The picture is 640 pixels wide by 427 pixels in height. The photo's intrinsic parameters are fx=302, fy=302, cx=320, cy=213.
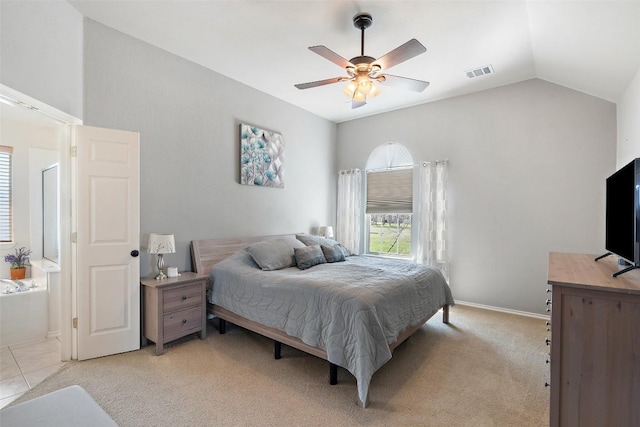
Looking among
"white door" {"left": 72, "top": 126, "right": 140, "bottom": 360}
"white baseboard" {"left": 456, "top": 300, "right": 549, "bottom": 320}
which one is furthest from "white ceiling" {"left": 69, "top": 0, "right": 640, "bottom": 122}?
"white baseboard" {"left": 456, "top": 300, "right": 549, "bottom": 320}

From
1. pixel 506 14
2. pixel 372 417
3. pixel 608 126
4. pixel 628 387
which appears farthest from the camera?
pixel 608 126

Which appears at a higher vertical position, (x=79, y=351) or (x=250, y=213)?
(x=250, y=213)

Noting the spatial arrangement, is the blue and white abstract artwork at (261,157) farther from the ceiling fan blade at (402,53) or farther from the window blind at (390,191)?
the ceiling fan blade at (402,53)

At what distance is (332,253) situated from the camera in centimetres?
402

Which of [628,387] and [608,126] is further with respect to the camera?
[608,126]

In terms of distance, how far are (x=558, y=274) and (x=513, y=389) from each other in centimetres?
126

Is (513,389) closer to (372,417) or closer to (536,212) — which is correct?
(372,417)

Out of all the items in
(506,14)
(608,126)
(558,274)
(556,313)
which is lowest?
(556,313)

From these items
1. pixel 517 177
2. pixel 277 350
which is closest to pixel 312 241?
pixel 277 350

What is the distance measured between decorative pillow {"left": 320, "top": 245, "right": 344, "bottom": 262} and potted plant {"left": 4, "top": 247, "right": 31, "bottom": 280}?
12.1 feet

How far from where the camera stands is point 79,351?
2.77 m

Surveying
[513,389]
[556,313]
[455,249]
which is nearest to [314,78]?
[455,249]

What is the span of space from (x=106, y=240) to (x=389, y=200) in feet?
13.3

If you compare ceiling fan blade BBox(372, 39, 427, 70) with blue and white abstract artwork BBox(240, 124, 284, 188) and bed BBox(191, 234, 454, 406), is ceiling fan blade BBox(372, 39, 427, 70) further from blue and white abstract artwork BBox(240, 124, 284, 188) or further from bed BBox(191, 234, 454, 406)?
blue and white abstract artwork BBox(240, 124, 284, 188)
